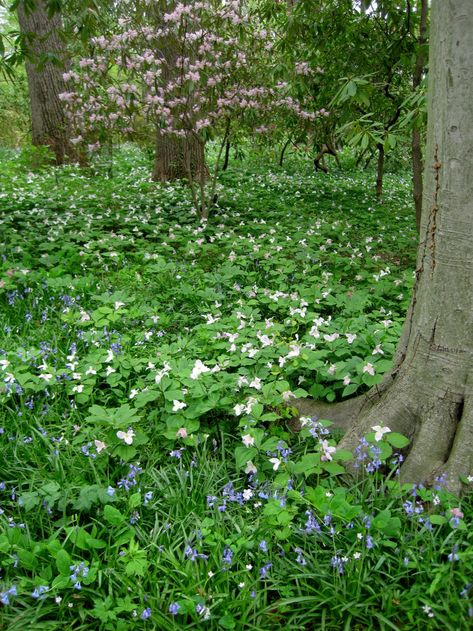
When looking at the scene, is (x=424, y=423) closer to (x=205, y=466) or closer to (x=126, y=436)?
(x=205, y=466)

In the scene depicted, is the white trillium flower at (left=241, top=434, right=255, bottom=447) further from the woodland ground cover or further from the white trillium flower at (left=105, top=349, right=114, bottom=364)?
the white trillium flower at (left=105, top=349, right=114, bottom=364)

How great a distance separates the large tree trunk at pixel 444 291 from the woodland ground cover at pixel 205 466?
0.16 m

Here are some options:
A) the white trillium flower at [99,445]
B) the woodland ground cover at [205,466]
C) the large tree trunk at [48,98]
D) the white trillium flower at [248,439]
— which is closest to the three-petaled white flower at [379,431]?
the woodland ground cover at [205,466]

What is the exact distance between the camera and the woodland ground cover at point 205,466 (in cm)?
166

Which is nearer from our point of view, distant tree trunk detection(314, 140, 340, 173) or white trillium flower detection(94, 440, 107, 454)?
white trillium flower detection(94, 440, 107, 454)

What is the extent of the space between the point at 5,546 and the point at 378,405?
5.51 feet

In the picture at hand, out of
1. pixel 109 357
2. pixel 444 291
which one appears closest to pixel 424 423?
pixel 444 291

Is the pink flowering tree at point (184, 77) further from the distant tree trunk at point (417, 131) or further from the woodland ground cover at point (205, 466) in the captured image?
the woodland ground cover at point (205, 466)

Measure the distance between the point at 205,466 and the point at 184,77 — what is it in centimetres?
441

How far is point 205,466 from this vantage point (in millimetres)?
2264

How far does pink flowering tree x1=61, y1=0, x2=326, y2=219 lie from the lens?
5.03m

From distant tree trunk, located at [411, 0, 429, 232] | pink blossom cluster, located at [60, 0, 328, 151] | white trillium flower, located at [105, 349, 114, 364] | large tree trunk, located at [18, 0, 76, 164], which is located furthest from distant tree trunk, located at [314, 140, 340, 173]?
white trillium flower, located at [105, 349, 114, 364]

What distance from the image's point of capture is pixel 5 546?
1776mm

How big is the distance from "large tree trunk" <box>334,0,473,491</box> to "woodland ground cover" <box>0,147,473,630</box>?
162 millimetres
